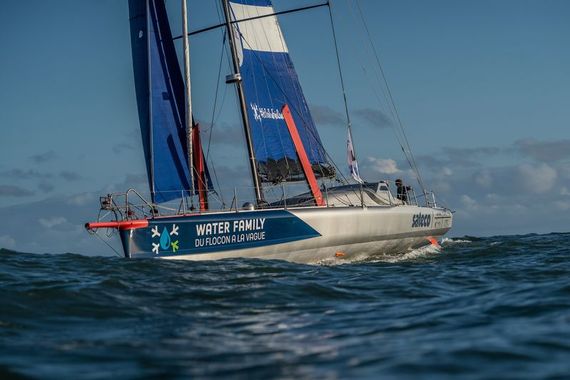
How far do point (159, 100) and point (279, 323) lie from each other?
12.9 metres

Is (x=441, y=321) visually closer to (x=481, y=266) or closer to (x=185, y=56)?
(x=481, y=266)

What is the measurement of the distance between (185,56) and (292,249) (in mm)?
6707

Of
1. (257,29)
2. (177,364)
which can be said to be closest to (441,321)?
(177,364)

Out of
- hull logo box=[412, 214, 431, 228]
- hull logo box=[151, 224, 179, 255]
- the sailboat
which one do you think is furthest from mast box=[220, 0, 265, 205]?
hull logo box=[412, 214, 431, 228]

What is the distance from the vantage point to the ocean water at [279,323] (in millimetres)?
5375

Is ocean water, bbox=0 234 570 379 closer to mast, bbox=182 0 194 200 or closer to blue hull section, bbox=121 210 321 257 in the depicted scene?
blue hull section, bbox=121 210 321 257

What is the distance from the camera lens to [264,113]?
21.9 meters

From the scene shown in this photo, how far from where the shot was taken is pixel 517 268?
45.1 ft

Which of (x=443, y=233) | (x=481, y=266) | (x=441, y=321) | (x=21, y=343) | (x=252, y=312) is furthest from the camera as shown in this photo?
(x=443, y=233)

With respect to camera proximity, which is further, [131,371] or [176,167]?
[176,167]

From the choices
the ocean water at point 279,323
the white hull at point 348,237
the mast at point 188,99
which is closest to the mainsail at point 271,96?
the mast at point 188,99

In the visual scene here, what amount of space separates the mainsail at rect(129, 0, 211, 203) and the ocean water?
18.3 feet

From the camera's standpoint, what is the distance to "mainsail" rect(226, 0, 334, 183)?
71.4ft

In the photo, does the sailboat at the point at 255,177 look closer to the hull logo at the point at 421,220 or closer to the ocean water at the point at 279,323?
the hull logo at the point at 421,220
